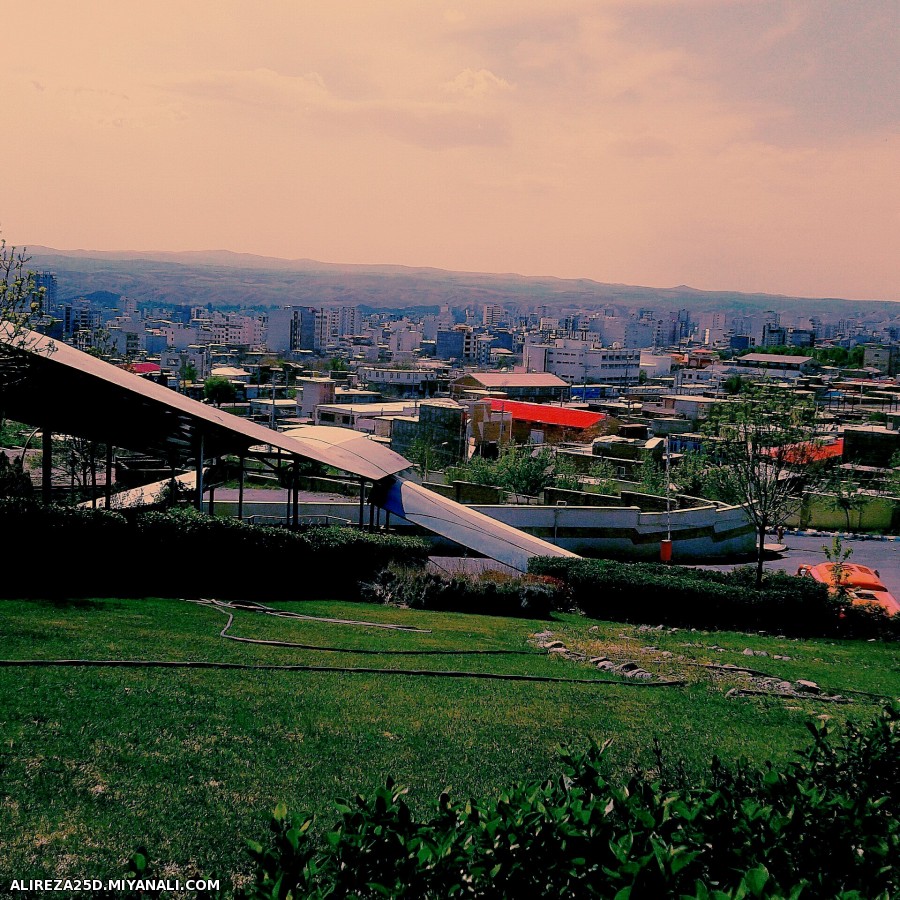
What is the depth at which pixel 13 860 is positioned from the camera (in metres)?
5.19

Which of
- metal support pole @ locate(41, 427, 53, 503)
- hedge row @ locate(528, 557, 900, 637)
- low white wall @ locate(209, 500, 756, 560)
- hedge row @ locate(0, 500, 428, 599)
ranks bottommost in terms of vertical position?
low white wall @ locate(209, 500, 756, 560)

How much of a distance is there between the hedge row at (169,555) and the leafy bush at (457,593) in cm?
46

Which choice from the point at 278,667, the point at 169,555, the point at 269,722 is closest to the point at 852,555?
the point at 169,555

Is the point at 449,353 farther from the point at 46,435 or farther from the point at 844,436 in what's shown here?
the point at 46,435

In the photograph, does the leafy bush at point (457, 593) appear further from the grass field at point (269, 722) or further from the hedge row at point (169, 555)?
the grass field at point (269, 722)

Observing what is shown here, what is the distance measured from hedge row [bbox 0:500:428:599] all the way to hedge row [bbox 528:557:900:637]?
3351mm

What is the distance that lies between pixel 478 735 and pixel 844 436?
48709mm

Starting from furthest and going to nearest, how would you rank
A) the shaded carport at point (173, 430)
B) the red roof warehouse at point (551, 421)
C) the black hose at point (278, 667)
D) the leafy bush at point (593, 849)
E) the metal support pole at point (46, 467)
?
the red roof warehouse at point (551, 421), the metal support pole at point (46, 467), the shaded carport at point (173, 430), the black hose at point (278, 667), the leafy bush at point (593, 849)

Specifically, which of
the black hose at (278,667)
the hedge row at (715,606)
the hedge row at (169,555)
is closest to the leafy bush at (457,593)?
the hedge row at (169,555)

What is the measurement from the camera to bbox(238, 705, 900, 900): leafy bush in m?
3.85

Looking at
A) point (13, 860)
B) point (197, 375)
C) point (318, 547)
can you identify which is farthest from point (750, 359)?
point (13, 860)


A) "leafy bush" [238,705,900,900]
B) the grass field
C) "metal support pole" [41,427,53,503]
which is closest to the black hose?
the grass field

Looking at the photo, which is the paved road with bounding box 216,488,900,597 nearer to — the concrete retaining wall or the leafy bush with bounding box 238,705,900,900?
the concrete retaining wall

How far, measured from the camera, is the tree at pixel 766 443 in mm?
19653
